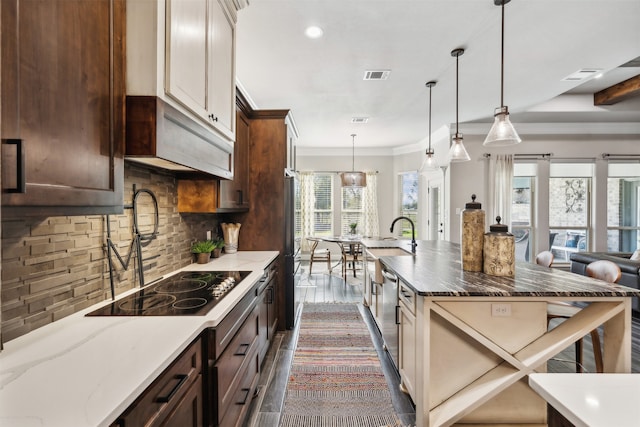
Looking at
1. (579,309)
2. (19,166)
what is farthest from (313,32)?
(579,309)

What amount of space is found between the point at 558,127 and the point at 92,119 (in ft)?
21.9

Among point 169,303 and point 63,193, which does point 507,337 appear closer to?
point 169,303

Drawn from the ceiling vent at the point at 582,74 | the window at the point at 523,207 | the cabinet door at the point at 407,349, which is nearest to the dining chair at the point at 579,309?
the cabinet door at the point at 407,349

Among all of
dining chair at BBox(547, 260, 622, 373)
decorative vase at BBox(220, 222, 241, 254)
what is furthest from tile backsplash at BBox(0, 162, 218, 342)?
dining chair at BBox(547, 260, 622, 373)

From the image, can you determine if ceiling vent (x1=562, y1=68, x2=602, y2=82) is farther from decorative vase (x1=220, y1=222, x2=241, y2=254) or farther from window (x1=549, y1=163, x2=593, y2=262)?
decorative vase (x1=220, y1=222, x2=241, y2=254)

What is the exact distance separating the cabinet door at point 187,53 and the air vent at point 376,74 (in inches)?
82.6

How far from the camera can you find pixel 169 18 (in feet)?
3.99

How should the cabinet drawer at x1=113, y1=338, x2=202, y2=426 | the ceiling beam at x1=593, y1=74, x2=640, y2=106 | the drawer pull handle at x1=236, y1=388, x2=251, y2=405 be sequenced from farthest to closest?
the ceiling beam at x1=593, y1=74, x2=640, y2=106 → the drawer pull handle at x1=236, y1=388, x2=251, y2=405 → the cabinet drawer at x1=113, y1=338, x2=202, y2=426

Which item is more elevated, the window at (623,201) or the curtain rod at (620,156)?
the curtain rod at (620,156)

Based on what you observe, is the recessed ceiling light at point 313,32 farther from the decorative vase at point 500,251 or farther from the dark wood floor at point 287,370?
the dark wood floor at point 287,370

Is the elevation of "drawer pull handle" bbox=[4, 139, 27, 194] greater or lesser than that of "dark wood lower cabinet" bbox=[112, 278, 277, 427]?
greater

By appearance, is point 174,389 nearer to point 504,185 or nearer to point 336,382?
point 336,382

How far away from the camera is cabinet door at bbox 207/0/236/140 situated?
165 centimetres

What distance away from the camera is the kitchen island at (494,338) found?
60.9 inches
